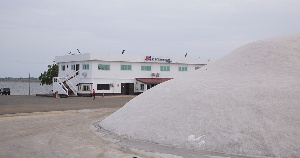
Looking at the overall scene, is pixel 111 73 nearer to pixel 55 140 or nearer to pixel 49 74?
pixel 49 74

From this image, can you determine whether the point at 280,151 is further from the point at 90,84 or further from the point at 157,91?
the point at 90,84

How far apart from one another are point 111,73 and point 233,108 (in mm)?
43322

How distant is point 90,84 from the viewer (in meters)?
54.8

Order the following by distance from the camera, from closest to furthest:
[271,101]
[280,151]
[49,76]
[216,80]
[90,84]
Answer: [280,151] → [271,101] → [216,80] → [90,84] → [49,76]

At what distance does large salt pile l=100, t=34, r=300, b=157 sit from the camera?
1338cm

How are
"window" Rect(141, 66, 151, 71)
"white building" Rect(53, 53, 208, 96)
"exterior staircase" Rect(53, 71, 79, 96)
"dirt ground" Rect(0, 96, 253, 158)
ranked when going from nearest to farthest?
"dirt ground" Rect(0, 96, 253, 158)
"exterior staircase" Rect(53, 71, 79, 96)
"white building" Rect(53, 53, 208, 96)
"window" Rect(141, 66, 151, 71)

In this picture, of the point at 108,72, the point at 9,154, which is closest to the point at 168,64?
the point at 108,72

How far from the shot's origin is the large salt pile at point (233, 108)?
43.9 ft

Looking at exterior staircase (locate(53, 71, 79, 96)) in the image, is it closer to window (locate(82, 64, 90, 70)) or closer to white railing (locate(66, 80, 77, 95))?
white railing (locate(66, 80, 77, 95))

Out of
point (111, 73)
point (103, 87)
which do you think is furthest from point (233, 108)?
point (111, 73)

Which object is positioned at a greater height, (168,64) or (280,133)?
(168,64)

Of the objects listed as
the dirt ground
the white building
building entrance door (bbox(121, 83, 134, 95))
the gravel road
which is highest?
the white building

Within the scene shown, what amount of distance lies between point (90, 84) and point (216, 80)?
3850 cm

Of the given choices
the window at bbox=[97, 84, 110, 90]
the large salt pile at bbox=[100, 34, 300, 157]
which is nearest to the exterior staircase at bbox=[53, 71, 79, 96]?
the window at bbox=[97, 84, 110, 90]
